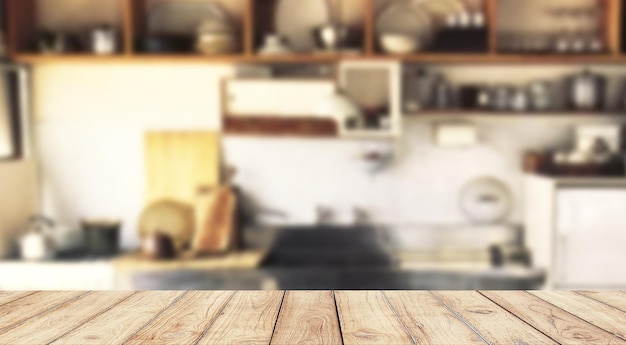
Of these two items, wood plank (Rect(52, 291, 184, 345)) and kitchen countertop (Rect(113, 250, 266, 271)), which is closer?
wood plank (Rect(52, 291, 184, 345))

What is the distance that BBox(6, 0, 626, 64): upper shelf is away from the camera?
12.7 feet

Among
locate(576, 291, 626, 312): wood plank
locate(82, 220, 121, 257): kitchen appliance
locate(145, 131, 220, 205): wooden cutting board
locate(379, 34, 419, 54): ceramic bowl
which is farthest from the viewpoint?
locate(145, 131, 220, 205): wooden cutting board

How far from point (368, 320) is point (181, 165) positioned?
124 inches

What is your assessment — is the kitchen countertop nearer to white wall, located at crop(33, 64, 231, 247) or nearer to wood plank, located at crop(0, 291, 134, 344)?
white wall, located at crop(33, 64, 231, 247)

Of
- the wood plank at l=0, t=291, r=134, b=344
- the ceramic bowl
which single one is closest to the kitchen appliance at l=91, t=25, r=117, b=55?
the ceramic bowl

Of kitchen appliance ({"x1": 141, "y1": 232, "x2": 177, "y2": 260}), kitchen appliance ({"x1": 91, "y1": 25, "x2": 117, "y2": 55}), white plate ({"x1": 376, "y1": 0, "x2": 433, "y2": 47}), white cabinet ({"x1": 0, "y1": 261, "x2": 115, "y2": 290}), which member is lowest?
white cabinet ({"x1": 0, "y1": 261, "x2": 115, "y2": 290})

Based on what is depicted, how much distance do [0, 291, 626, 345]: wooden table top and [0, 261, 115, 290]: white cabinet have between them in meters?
2.20

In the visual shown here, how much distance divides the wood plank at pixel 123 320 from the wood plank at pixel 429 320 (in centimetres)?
55

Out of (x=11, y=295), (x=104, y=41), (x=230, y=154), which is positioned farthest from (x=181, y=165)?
(x=11, y=295)

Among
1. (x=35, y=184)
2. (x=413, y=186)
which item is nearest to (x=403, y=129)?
(x=413, y=186)

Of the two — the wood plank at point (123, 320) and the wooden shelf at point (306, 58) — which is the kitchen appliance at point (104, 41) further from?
the wood plank at point (123, 320)

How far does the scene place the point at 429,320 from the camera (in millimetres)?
1257

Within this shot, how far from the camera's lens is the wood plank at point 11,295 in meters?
1.44

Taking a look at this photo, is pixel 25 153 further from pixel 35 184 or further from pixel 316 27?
pixel 316 27
